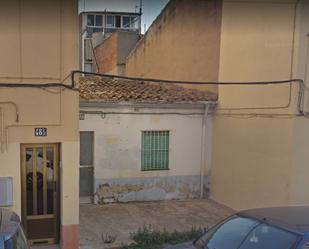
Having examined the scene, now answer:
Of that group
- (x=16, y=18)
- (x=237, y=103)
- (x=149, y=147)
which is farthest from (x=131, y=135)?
(x=16, y=18)

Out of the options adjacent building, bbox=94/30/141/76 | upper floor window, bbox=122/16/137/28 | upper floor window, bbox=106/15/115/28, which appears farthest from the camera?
upper floor window, bbox=106/15/115/28

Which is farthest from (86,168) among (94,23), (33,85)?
(94,23)

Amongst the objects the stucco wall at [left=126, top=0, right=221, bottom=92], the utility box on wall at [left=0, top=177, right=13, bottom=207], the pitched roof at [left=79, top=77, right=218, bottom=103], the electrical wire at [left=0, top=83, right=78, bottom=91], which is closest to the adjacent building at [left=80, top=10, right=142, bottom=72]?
the stucco wall at [left=126, top=0, right=221, bottom=92]

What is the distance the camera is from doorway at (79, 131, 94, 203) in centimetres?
1116

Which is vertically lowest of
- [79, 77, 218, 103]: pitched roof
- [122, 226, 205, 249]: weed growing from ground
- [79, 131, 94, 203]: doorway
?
[122, 226, 205, 249]: weed growing from ground

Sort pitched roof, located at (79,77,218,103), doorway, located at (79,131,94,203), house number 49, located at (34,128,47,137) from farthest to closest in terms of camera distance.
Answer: pitched roof, located at (79,77,218,103), doorway, located at (79,131,94,203), house number 49, located at (34,128,47,137)

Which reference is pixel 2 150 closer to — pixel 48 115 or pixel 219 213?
pixel 48 115

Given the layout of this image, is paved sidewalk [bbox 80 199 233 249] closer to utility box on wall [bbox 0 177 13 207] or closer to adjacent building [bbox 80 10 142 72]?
utility box on wall [bbox 0 177 13 207]

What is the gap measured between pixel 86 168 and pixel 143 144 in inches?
69.3

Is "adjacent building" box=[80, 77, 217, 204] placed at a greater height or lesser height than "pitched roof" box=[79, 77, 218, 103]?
lesser

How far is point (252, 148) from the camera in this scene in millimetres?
10148

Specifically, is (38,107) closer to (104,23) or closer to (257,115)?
(257,115)

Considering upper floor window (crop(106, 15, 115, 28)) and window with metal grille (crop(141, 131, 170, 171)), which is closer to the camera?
window with metal grille (crop(141, 131, 170, 171))

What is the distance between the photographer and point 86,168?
36.8ft
